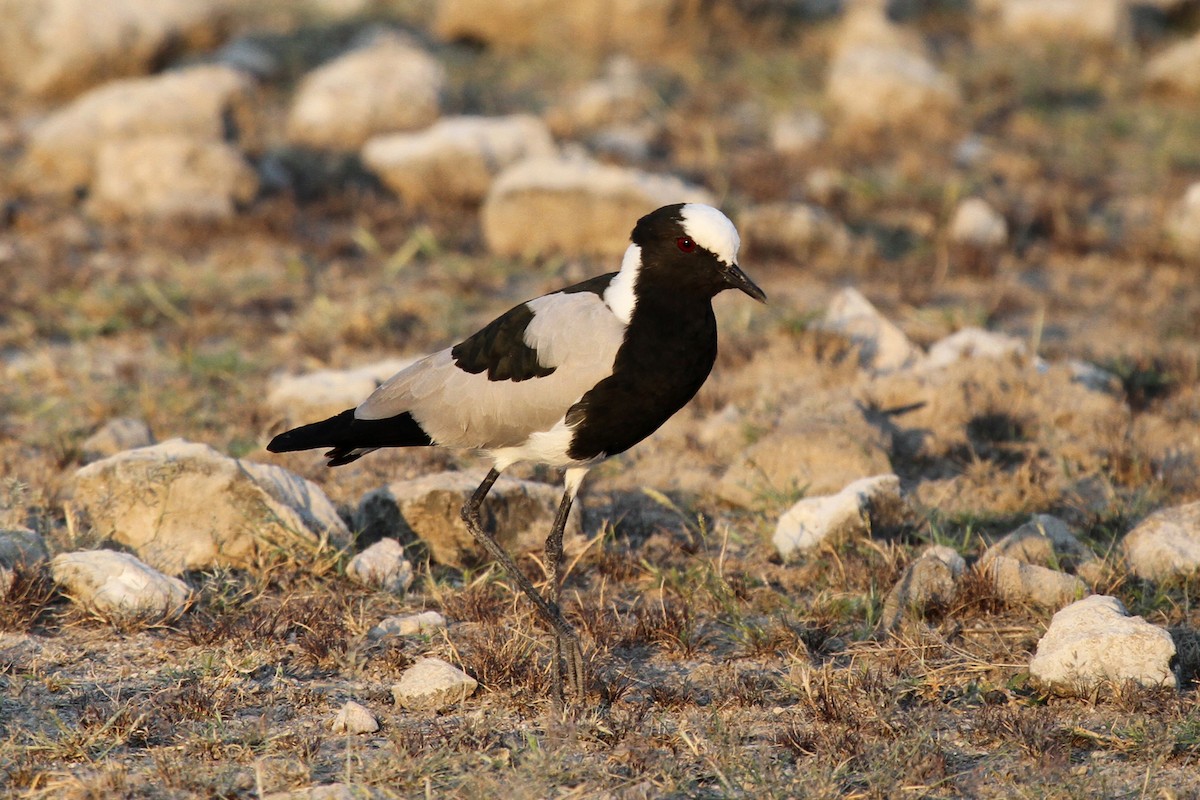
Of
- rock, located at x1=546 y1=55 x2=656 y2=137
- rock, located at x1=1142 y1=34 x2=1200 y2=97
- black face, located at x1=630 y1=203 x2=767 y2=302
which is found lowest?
rock, located at x1=546 y1=55 x2=656 y2=137

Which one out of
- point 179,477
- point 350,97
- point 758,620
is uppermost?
point 350,97

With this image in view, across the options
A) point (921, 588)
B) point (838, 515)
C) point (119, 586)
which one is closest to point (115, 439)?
point (119, 586)

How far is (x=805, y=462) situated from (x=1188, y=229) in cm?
515

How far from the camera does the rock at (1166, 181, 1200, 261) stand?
1002cm

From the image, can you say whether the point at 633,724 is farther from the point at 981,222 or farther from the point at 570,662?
the point at 981,222

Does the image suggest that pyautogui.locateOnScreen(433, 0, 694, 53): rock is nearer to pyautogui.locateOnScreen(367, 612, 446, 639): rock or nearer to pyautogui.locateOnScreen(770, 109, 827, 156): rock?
pyautogui.locateOnScreen(770, 109, 827, 156): rock

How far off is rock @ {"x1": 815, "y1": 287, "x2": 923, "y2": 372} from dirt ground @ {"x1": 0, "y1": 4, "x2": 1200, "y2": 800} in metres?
0.24

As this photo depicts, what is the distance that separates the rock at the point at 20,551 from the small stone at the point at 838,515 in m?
2.91

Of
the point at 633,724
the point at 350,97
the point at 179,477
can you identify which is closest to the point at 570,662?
the point at 633,724

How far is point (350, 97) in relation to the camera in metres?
11.9

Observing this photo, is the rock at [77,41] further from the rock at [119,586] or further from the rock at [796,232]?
the rock at [119,586]

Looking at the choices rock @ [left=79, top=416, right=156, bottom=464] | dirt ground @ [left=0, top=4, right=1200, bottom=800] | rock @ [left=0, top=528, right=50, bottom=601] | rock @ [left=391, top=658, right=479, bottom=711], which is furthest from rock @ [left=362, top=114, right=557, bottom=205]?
rock @ [left=391, top=658, right=479, bottom=711]

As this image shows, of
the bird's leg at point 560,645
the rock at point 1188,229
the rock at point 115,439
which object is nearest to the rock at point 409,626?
the bird's leg at point 560,645

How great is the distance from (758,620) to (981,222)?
231 inches
